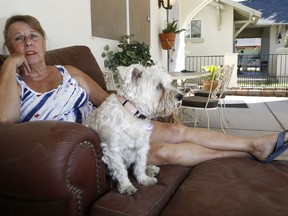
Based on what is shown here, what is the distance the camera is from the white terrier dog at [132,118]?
125 centimetres

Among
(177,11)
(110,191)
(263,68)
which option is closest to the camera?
(110,191)

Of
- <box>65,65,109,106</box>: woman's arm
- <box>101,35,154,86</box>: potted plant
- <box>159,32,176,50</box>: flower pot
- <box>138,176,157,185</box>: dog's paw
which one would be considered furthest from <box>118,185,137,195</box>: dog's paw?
<box>159,32,176,50</box>: flower pot

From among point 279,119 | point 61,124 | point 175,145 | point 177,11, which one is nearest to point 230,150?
point 175,145

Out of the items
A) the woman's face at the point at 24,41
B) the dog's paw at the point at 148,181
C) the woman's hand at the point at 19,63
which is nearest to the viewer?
the dog's paw at the point at 148,181

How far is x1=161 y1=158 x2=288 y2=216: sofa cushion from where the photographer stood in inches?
40.3

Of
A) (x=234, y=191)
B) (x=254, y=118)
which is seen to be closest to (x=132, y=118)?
(x=234, y=191)

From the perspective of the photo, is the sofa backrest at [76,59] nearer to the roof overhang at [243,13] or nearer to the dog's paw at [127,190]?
the dog's paw at [127,190]

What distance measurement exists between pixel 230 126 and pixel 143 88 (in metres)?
3.44

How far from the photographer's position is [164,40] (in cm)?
601

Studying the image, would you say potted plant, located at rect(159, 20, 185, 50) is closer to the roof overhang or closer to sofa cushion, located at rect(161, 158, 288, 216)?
sofa cushion, located at rect(161, 158, 288, 216)

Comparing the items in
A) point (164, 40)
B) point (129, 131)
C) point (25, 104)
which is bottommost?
point (129, 131)

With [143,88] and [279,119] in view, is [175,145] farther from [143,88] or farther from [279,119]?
[279,119]

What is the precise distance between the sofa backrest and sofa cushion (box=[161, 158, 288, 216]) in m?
1.13

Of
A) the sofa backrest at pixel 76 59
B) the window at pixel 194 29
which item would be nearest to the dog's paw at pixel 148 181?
the sofa backrest at pixel 76 59
